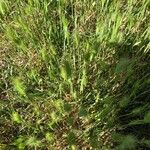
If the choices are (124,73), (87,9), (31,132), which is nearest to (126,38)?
(124,73)

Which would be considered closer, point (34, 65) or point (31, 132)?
point (31, 132)

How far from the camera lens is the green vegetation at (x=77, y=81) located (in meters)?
1.29

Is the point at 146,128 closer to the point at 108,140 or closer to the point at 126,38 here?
the point at 108,140

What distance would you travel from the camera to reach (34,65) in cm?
152

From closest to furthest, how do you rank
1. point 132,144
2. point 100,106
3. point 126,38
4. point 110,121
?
point 132,144 < point 110,121 < point 100,106 < point 126,38

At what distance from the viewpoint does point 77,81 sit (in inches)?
54.5

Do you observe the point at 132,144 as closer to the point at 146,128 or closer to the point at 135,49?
the point at 146,128

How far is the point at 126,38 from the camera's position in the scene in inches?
57.9

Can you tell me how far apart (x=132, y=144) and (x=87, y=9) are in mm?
858

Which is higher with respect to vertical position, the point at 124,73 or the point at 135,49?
the point at 135,49

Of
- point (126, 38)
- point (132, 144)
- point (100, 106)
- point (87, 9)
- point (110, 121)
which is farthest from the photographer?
point (87, 9)

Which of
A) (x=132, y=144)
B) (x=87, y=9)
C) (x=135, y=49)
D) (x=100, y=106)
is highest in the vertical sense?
(x=87, y=9)

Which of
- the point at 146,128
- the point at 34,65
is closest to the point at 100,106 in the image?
the point at 146,128

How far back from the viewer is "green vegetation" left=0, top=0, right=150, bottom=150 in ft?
4.22
